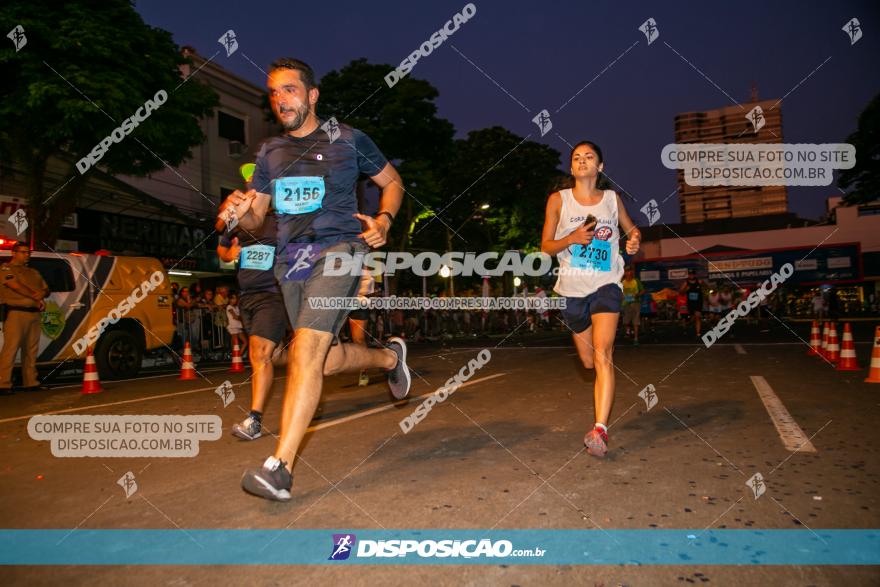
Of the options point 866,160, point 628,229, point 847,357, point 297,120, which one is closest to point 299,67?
point 297,120

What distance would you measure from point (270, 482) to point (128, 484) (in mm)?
1074

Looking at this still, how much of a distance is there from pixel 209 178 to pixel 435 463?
25555 millimetres

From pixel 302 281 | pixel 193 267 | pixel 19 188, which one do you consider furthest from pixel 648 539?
pixel 193 267

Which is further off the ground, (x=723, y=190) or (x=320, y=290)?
(x=723, y=190)

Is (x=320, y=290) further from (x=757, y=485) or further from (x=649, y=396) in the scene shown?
(x=649, y=396)

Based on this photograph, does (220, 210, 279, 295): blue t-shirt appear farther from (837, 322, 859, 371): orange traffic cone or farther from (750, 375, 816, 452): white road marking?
(837, 322, 859, 371): orange traffic cone

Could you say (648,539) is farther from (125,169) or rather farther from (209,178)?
(209,178)

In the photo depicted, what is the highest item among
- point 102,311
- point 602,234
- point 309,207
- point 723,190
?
point 723,190

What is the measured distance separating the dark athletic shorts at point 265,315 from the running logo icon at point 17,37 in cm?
1078

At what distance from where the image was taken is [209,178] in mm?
26031

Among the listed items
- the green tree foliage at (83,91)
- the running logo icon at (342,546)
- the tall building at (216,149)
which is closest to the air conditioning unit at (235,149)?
the tall building at (216,149)

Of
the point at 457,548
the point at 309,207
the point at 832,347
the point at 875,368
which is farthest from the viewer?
the point at 832,347

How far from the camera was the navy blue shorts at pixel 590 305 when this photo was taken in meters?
3.93

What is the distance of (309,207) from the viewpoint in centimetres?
328
